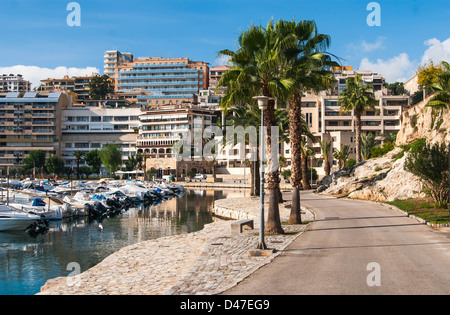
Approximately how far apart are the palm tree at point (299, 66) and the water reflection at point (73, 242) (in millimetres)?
11582

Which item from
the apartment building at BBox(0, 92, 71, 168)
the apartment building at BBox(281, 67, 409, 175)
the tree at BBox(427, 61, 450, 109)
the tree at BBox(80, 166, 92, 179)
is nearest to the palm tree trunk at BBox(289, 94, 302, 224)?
the tree at BBox(427, 61, 450, 109)

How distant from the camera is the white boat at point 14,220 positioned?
36.2 m

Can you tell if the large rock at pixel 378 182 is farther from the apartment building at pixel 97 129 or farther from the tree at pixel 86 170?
the apartment building at pixel 97 129

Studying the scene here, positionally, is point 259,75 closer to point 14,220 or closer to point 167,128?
point 14,220

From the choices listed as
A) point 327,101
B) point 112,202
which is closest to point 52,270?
point 112,202

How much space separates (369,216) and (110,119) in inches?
5131

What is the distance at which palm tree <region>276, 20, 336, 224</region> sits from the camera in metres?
22.2

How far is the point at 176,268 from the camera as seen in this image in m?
16.4

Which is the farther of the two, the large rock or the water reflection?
the large rock

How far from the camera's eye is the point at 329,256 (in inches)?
602

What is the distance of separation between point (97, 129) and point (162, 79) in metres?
53.4

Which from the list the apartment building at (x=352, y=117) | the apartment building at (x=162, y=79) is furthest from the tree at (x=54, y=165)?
the apartment building at (x=352, y=117)

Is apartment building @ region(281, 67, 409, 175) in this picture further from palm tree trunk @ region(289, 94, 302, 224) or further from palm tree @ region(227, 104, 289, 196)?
palm tree trunk @ region(289, 94, 302, 224)
